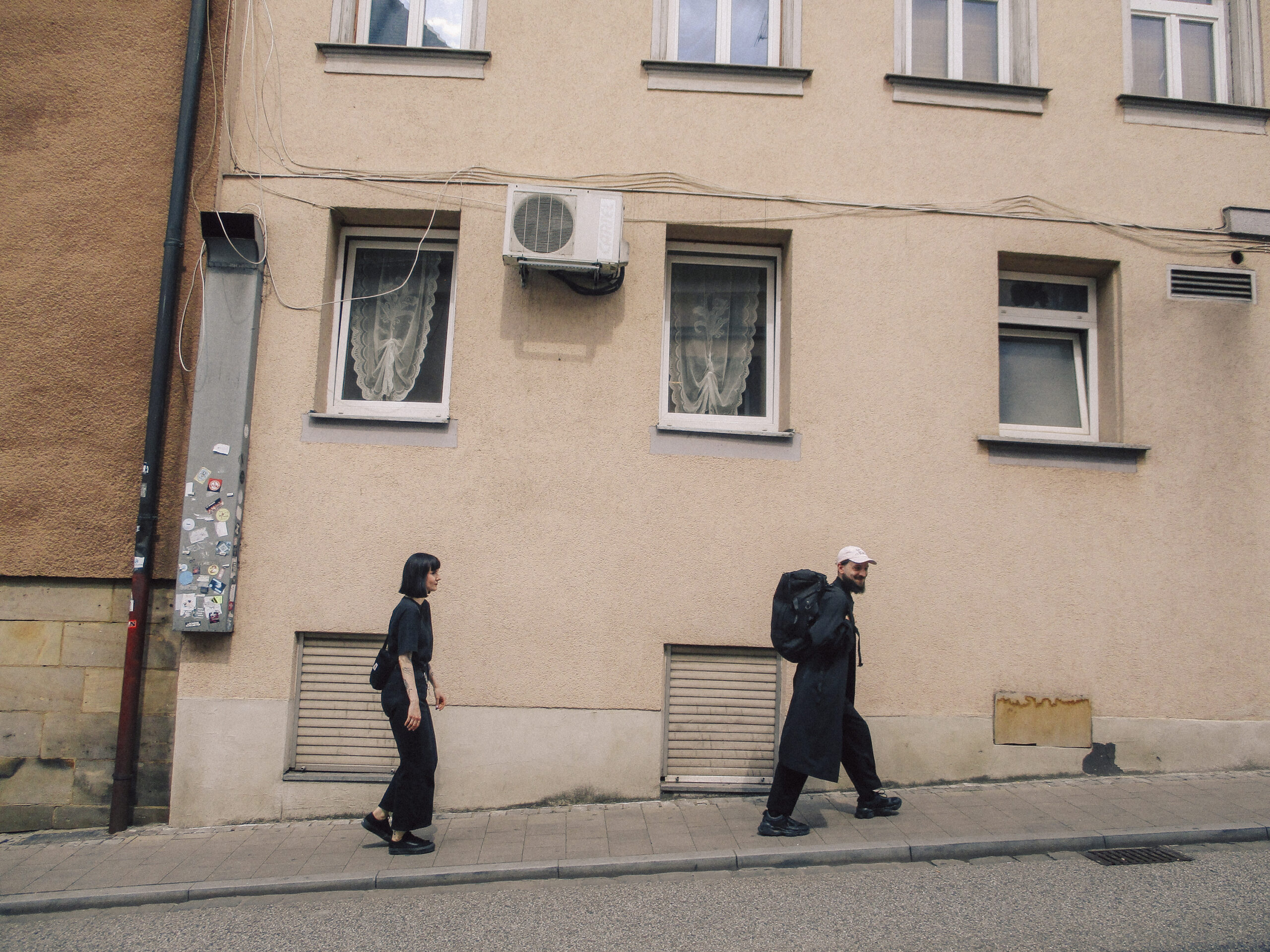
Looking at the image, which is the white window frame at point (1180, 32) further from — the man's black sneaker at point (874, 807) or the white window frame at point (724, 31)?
the man's black sneaker at point (874, 807)

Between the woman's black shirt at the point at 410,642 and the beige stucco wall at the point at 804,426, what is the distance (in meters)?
0.95

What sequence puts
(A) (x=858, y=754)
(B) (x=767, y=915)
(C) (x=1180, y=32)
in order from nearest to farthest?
(B) (x=767, y=915)
(A) (x=858, y=754)
(C) (x=1180, y=32)

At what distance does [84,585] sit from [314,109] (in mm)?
3758

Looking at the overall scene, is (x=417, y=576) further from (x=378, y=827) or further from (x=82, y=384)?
(x=82, y=384)

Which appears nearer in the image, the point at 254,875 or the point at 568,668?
the point at 254,875

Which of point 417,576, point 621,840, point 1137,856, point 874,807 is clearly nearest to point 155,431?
point 417,576

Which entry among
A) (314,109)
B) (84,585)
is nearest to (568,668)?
(84,585)

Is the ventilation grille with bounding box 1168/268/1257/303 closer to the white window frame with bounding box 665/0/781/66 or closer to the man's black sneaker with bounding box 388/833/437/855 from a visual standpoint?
the white window frame with bounding box 665/0/781/66

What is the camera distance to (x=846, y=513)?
5938 millimetres

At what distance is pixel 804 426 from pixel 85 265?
5.23 m

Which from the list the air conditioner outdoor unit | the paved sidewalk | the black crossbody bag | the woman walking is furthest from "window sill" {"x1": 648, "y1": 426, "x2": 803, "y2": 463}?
the paved sidewalk

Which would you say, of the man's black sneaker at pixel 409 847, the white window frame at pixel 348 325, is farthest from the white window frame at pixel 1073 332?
the man's black sneaker at pixel 409 847

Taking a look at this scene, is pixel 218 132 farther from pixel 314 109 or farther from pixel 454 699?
pixel 454 699

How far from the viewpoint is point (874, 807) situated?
517cm
